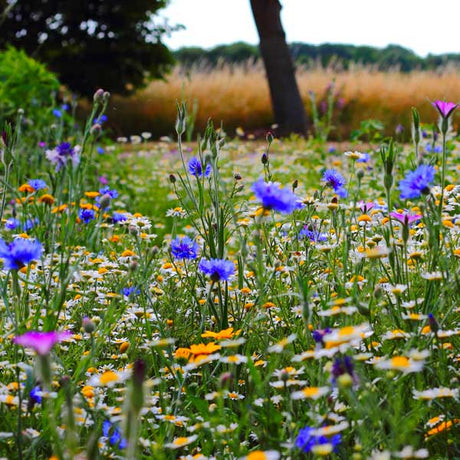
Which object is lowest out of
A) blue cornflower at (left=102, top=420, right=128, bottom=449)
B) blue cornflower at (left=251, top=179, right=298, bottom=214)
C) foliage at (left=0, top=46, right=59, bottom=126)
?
blue cornflower at (left=102, top=420, right=128, bottom=449)

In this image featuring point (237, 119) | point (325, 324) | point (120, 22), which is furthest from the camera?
point (120, 22)

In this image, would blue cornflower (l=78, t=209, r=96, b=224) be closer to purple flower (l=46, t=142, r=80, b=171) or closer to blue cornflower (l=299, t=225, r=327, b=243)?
blue cornflower (l=299, t=225, r=327, b=243)

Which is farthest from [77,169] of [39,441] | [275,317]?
[275,317]

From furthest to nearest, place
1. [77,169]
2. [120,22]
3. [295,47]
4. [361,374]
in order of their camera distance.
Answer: [295,47], [120,22], [77,169], [361,374]

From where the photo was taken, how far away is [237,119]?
13.9 meters

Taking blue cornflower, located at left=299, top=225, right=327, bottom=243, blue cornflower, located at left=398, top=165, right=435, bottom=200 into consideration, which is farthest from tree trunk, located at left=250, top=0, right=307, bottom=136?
blue cornflower, located at left=398, top=165, right=435, bottom=200

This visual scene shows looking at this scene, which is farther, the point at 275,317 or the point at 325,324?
the point at 275,317

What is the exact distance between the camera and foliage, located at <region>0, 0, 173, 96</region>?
48.4 feet

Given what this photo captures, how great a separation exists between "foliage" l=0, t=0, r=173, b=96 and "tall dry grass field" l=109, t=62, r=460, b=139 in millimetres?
744

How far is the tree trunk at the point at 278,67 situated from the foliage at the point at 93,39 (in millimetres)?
5090

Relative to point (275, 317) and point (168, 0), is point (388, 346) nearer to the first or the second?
point (275, 317)

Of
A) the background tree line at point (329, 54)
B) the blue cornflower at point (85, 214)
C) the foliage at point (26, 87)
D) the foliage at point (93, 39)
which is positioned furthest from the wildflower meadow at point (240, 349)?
the background tree line at point (329, 54)

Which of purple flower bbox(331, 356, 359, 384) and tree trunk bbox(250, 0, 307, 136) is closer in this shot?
purple flower bbox(331, 356, 359, 384)

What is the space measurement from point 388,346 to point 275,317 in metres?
0.49
